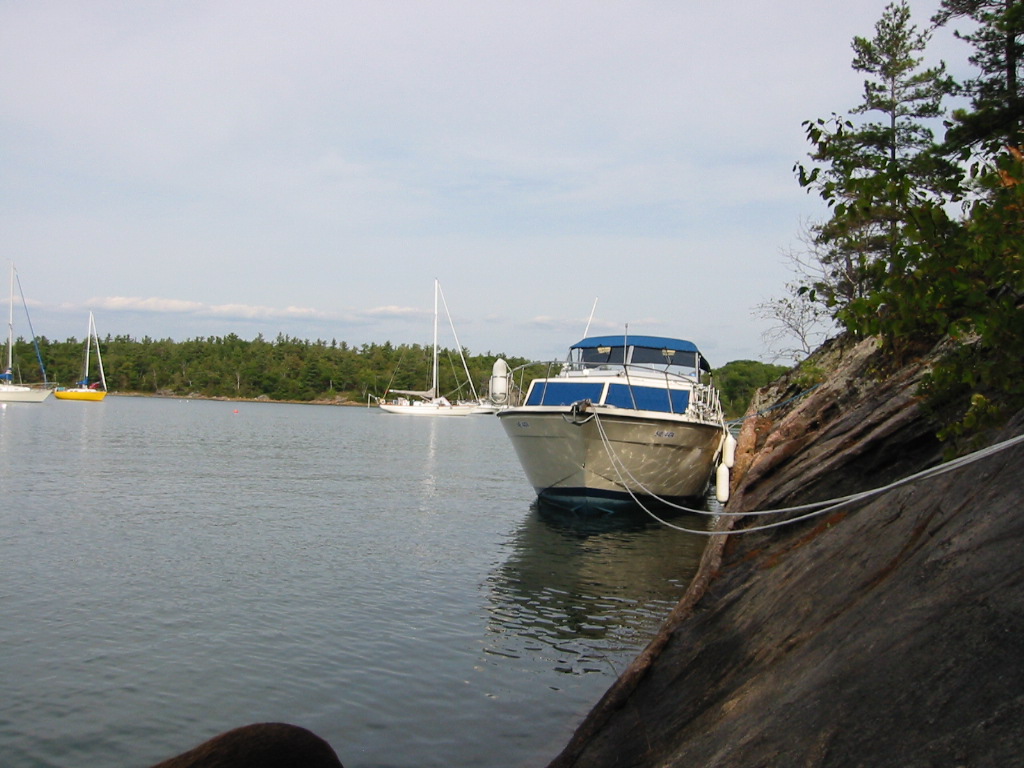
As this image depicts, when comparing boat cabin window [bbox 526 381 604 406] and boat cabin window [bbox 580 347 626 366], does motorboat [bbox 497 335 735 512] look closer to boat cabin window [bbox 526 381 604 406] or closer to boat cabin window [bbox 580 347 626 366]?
boat cabin window [bbox 526 381 604 406]

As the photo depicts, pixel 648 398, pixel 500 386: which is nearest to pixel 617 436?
pixel 648 398

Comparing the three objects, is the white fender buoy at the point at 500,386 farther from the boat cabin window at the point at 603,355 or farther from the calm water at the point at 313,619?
the calm water at the point at 313,619

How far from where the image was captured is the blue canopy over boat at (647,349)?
2328cm

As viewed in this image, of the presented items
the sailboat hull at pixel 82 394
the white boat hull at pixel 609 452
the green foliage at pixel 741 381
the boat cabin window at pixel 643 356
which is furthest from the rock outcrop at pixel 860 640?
the sailboat hull at pixel 82 394

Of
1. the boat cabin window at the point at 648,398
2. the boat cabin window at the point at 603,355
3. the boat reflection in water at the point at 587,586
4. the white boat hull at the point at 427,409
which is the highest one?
the boat cabin window at the point at 603,355

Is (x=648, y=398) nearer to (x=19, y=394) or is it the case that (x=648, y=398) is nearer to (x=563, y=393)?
(x=563, y=393)

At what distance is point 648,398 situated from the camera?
19.9m

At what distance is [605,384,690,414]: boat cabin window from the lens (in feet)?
64.9

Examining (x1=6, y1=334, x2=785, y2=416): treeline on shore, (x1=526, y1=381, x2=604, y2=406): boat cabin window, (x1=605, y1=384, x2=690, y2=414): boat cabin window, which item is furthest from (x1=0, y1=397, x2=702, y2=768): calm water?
(x1=6, y1=334, x2=785, y2=416): treeline on shore

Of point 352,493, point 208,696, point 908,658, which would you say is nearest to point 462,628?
point 208,696

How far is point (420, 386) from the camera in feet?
506

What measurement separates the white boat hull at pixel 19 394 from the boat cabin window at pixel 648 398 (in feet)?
280

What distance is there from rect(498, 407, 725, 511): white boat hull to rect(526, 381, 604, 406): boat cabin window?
89 cm

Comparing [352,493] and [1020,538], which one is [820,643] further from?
[352,493]
